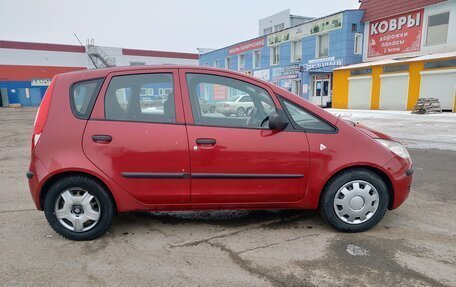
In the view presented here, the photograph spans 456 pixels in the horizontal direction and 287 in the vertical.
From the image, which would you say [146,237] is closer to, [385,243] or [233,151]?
[233,151]

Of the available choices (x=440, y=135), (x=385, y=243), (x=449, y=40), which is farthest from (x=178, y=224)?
(x=449, y=40)

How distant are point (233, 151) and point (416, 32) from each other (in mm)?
21055

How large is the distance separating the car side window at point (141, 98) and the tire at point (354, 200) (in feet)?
5.77

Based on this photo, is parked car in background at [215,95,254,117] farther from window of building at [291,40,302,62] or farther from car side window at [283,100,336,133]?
window of building at [291,40,302,62]

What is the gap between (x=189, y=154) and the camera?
318cm

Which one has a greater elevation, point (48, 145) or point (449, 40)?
point (449, 40)

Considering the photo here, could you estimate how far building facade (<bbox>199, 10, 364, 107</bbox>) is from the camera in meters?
22.8

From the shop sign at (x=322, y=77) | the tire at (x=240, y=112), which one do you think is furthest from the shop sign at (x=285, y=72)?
the tire at (x=240, y=112)

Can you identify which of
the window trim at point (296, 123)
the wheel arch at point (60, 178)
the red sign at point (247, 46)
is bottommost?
the wheel arch at point (60, 178)

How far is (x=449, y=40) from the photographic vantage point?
1834 centimetres

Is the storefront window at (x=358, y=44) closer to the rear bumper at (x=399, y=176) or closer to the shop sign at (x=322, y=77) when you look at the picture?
the shop sign at (x=322, y=77)

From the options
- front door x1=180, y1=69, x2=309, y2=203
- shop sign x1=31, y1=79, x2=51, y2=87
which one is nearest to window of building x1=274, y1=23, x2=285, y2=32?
shop sign x1=31, y1=79, x2=51, y2=87

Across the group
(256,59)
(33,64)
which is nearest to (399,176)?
(256,59)

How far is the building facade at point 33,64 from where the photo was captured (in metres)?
39.3
